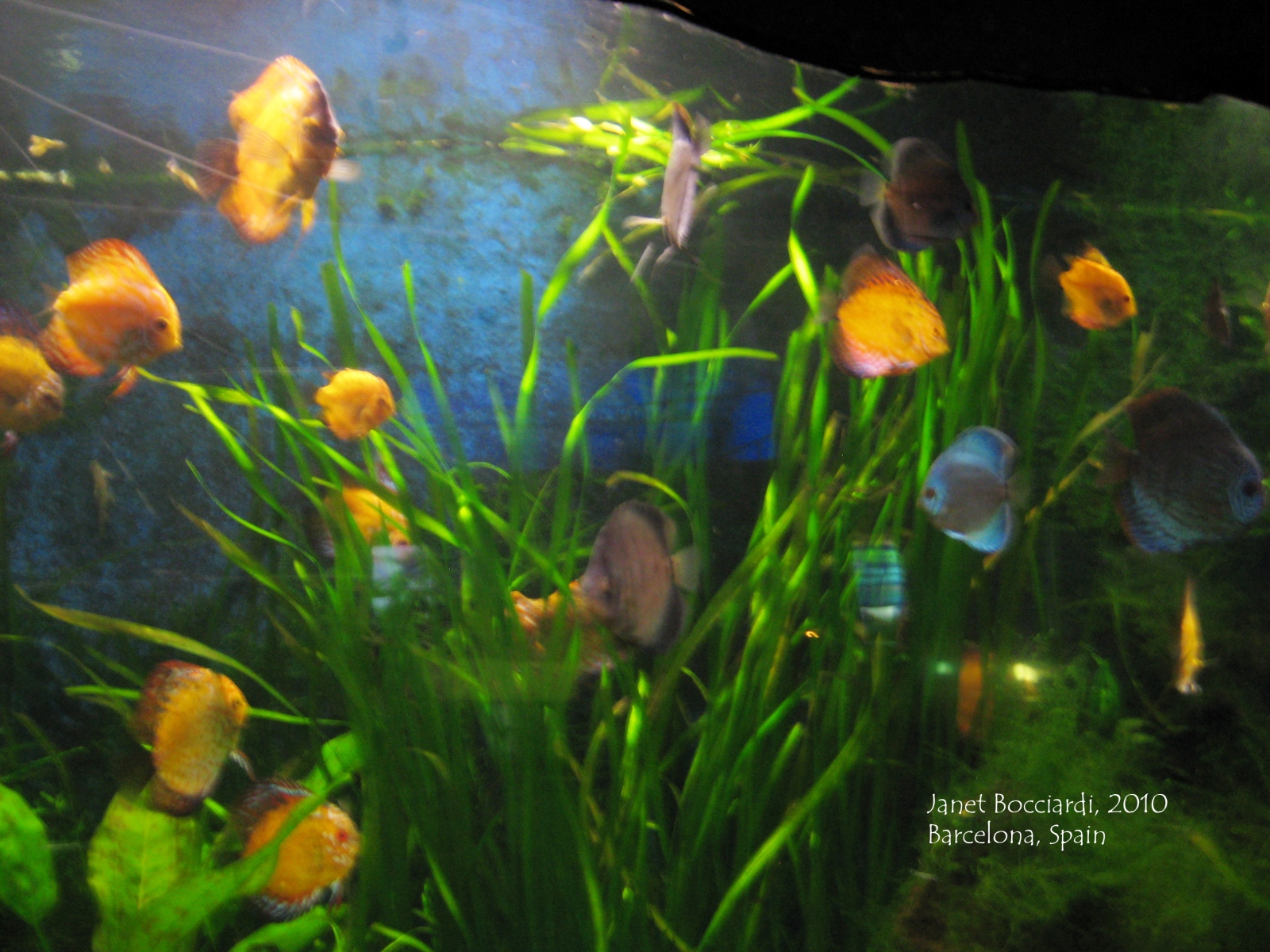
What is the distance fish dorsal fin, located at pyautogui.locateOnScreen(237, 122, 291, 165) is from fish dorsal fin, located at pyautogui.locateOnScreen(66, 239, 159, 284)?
456mm

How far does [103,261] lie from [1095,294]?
3.41 m

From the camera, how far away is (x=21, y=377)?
2.12 meters

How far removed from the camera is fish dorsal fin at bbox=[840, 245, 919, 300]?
2145 millimetres

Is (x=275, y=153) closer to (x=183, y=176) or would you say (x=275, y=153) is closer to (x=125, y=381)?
(x=183, y=176)

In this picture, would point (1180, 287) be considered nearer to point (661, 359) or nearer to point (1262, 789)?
point (1262, 789)

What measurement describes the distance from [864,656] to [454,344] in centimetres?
181

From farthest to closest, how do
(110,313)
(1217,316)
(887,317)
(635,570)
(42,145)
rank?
(1217,316), (42,145), (887,317), (110,313), (635,570)

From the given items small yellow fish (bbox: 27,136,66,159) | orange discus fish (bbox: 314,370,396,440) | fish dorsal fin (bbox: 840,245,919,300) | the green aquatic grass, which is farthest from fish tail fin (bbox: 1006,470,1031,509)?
small yellow fish (bbox: 27,136,66,159)

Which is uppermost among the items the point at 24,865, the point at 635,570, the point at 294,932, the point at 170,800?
the point at 635,570

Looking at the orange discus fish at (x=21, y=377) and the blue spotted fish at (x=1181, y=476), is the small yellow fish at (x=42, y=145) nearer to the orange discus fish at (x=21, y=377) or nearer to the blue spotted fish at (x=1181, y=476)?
the orange discus fish at (x=21, y=377)

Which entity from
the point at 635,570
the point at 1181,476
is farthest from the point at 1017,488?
the point at 635,570

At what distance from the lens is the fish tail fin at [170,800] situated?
2.08 m

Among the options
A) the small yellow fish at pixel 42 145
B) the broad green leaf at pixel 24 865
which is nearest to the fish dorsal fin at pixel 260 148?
the small yellow fish at pixel 42 145

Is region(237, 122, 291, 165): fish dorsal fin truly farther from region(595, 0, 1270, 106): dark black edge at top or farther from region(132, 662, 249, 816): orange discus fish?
region(132, 662, 249, 816): orange discus fish
